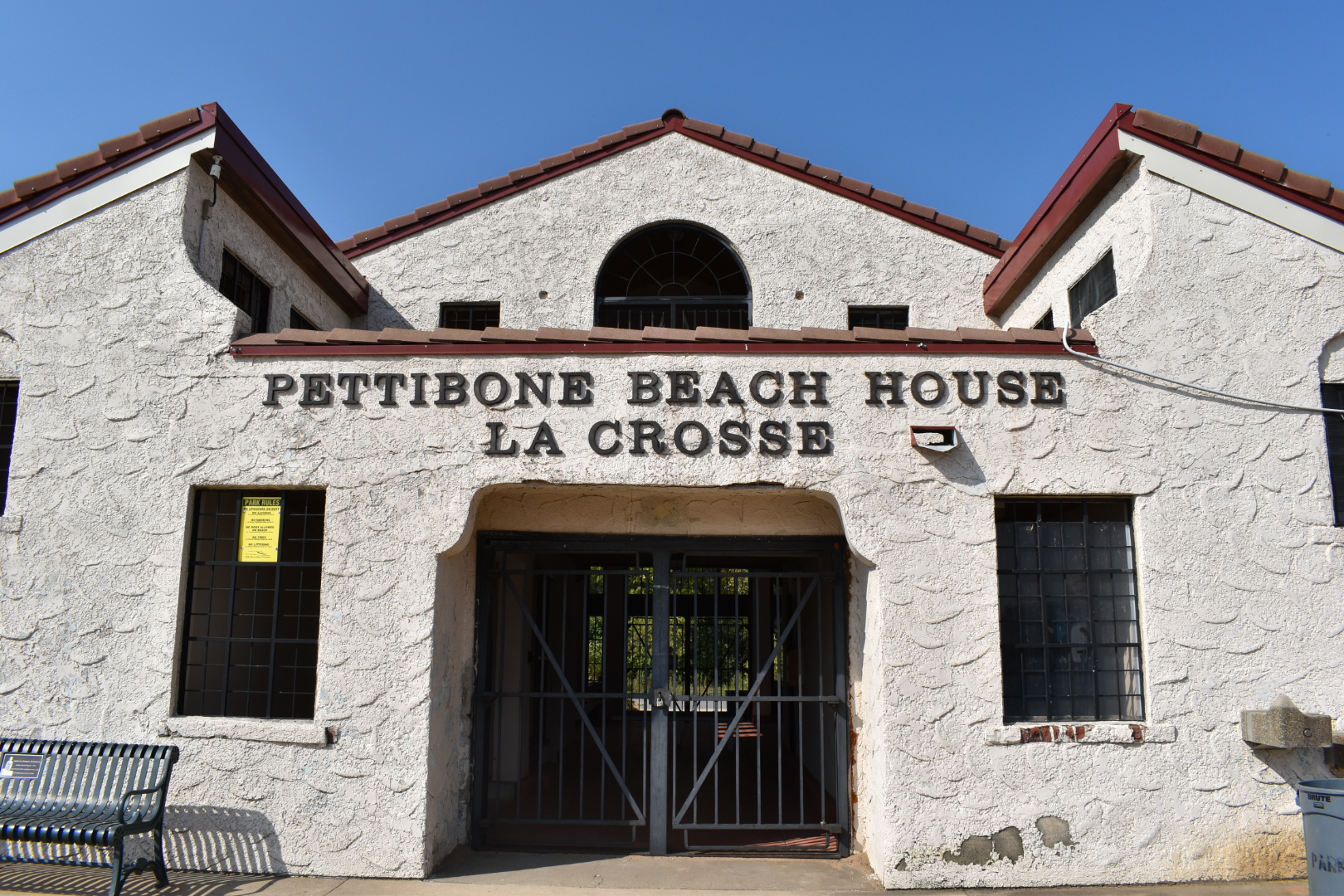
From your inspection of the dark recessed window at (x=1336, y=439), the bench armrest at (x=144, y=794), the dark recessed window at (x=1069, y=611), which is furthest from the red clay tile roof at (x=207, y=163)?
the dark recessed window at (x=1336, y=439)

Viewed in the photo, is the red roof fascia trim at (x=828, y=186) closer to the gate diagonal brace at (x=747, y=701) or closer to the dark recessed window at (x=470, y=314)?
the dark recessed window at (x=470, y=314)

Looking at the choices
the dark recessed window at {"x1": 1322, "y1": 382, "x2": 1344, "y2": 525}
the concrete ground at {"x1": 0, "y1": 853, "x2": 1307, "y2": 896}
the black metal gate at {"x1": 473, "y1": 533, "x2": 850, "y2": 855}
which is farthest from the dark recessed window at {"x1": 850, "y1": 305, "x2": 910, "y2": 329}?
the concrete ground at {"x1": 0, "y1": 853, "x2": 1307, "y2": 896}

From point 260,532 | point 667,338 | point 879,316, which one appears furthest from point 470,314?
point 879,316

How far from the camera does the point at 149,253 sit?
6801 millimetres

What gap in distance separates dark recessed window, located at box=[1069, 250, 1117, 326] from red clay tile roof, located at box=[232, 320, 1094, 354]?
110cm

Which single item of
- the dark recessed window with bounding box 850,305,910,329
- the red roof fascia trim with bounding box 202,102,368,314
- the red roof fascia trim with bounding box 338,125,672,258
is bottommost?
the dark recessed window with bounding box 850,305,910,329

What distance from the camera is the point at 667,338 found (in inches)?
254

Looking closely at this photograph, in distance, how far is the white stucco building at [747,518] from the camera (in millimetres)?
5988

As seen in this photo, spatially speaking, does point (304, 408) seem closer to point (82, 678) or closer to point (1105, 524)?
point (82, 678)

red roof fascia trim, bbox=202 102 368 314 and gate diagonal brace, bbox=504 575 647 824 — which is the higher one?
red roof fascia trim, bbox=202 102 368 314

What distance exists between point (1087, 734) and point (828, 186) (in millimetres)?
6512

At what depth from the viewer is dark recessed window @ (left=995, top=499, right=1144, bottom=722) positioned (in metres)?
6.22

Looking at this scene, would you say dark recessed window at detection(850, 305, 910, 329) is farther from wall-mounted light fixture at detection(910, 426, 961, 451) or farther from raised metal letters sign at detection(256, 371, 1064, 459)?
wall-mounted light fixture at detection(910, 426, 961, 451)

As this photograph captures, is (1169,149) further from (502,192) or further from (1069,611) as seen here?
(502,192)
